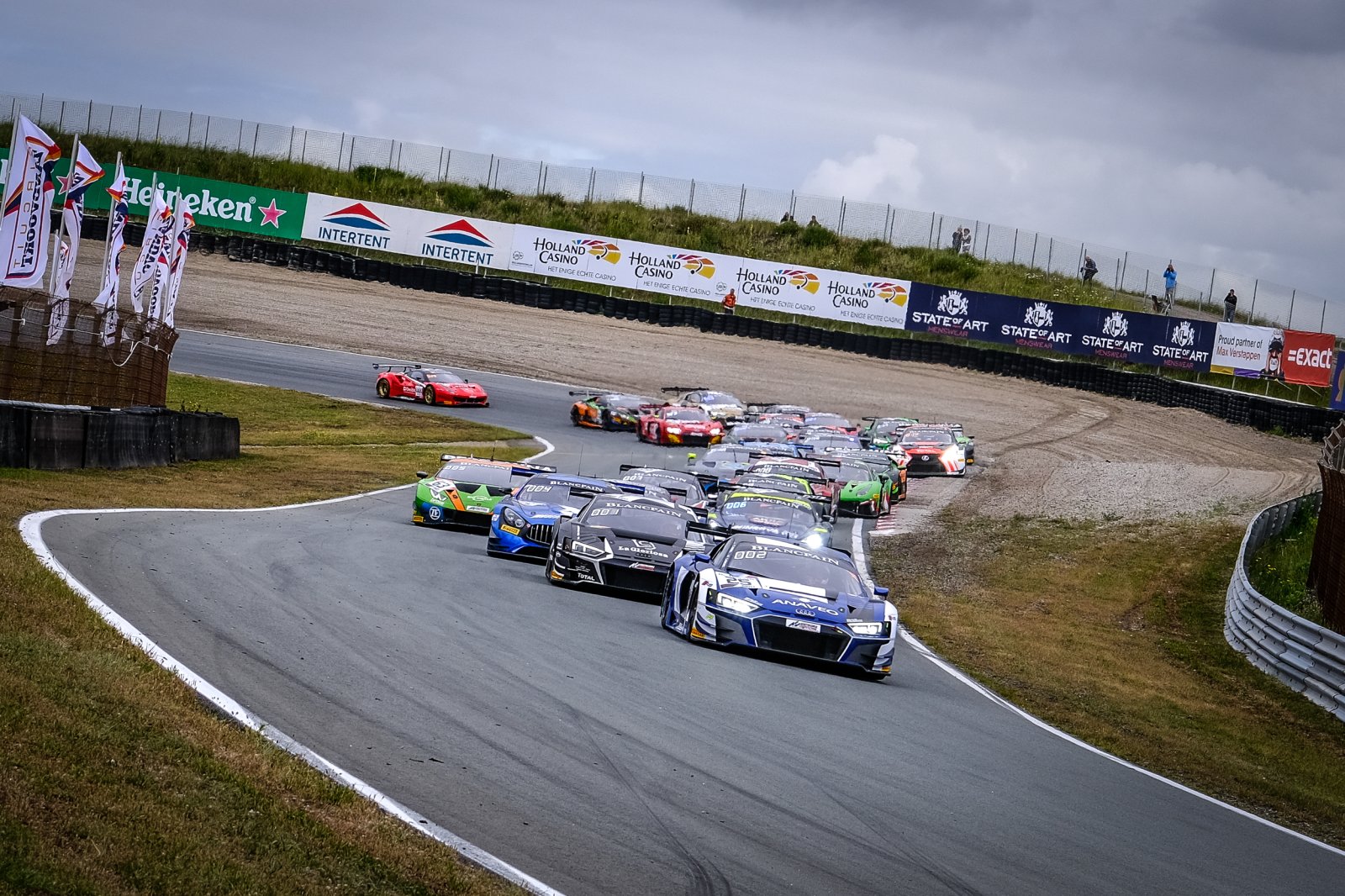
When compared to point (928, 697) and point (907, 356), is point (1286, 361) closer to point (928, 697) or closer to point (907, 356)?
point (907, 356)

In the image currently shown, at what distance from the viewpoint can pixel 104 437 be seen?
2077 centimetres

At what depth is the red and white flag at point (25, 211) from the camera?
2250cm

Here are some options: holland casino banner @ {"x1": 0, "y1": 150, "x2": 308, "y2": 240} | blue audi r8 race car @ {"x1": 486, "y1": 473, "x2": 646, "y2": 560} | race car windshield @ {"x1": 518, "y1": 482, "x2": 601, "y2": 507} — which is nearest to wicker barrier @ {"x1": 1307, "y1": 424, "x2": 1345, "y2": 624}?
blue audi r8 race car @ {"x1": 486, "y1": 473, "x2": 646, "y2": 560}

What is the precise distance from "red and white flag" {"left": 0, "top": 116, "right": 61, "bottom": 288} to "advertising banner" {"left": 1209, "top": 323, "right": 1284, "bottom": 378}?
4123cm

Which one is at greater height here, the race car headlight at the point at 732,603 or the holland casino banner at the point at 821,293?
the holland casino banner at the point at 821,293

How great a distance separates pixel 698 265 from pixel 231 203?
64.8 ft

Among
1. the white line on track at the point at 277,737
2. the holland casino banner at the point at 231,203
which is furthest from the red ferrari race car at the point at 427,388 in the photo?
the white line on track at the point at 277,737

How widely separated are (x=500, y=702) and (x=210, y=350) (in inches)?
1658

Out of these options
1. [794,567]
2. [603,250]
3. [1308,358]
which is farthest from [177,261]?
[1308,358]

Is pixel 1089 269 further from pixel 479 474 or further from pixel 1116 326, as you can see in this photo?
pixel 479 474

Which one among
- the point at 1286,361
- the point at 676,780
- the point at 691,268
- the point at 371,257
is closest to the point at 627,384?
the point at 691,268

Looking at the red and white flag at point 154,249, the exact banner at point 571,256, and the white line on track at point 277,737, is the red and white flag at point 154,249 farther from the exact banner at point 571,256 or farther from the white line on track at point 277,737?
the exact banner at point 571,256

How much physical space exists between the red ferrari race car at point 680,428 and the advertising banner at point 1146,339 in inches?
793

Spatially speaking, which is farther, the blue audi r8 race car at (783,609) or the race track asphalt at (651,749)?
the blue audi r8 race car at (783,609)
